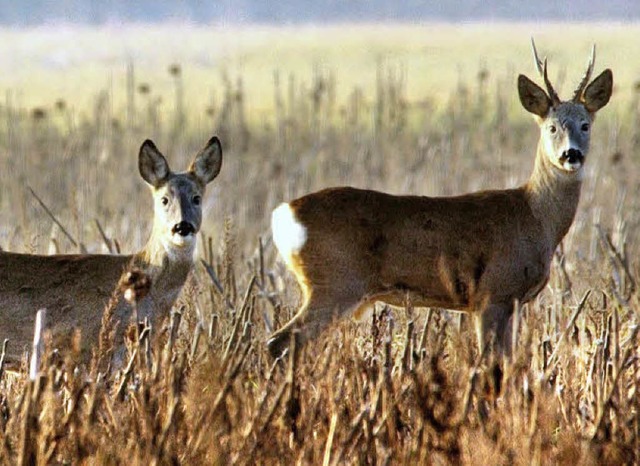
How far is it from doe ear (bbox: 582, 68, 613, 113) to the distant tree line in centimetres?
4961

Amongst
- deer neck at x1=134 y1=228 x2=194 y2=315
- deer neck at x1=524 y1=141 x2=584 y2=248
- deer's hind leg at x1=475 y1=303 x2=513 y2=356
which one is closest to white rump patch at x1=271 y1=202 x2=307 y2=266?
deer neck at x1=134 y1=228 x2=194 y2=315

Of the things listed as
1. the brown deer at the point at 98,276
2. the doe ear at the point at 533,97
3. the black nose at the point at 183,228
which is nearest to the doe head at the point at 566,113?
the doe ear at the point at 533,97

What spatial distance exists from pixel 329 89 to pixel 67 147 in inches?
91.6

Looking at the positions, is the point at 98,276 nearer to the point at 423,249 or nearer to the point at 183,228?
the point at 183,228

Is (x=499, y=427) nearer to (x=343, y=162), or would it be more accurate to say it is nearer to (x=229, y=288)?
(x=229, y=288)

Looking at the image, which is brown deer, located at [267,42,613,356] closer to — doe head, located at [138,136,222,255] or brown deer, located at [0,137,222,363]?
doe head, located at [138,136,222,255]

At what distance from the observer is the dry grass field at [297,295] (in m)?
5.14

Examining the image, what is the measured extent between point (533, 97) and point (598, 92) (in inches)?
13.0

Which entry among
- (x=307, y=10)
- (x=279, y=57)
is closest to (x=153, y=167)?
(x=279, y=57)

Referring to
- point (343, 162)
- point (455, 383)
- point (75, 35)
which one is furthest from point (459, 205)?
point (75, 35)

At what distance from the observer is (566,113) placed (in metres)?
8.13

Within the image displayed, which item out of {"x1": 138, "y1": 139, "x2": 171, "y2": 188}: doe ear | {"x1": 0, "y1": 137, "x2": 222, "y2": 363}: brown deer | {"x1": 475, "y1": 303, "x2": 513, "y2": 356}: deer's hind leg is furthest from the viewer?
{"x1": 475, "y1": 303, "x2": 513, "y2": 356}: deer's hind leg

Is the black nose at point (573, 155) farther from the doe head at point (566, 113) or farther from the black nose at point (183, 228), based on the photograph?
the black nose at point (183, 228)

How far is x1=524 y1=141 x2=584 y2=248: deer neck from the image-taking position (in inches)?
326
